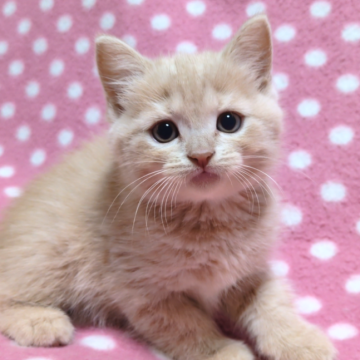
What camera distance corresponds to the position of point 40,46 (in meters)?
1.91

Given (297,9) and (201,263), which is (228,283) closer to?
(201,263)

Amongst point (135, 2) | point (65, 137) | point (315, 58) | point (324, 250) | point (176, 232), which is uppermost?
point (135, 2)

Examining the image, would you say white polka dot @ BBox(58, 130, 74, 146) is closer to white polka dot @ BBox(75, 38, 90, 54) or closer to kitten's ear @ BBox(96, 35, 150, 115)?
white polka dot @ BBox(75, 38, 90, 54)

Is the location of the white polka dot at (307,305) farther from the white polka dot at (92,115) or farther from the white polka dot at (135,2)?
the white polka dot at (135,2)

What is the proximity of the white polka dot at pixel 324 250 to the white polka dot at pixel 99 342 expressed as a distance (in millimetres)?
678

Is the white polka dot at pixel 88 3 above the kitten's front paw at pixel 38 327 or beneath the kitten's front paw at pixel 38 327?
above

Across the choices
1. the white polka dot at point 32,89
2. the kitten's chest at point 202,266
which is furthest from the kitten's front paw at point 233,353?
the white polka dot at point 32,89

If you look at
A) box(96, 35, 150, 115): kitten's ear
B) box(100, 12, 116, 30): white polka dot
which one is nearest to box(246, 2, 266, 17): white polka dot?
box(100, 12, 116, 30): white polka dot

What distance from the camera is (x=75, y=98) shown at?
1846 millimetres

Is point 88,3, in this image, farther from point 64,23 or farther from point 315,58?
point 315,58

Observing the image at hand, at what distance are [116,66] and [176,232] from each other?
398 millimetres

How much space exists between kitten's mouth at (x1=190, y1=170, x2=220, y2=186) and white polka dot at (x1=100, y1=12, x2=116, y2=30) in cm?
104

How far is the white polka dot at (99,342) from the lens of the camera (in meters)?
1.10

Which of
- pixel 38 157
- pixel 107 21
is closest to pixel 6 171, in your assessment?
pixel 38 157
